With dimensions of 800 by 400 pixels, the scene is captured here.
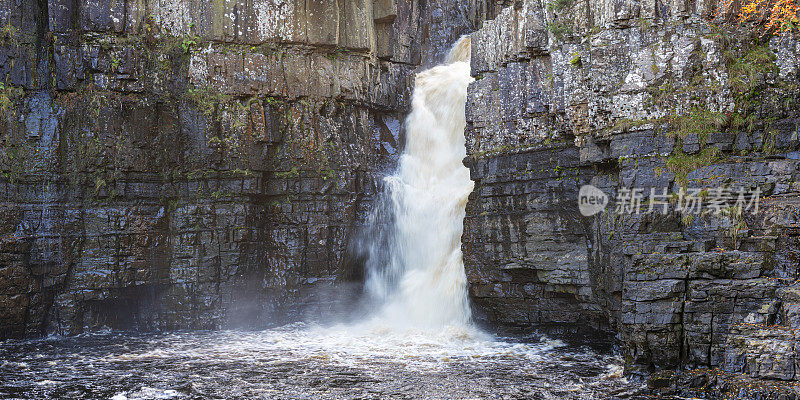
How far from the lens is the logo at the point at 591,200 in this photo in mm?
17297

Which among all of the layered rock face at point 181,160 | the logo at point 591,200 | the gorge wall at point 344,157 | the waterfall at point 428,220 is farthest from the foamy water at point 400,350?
the logo at point 591,200

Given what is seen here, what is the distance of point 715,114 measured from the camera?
15852 mm

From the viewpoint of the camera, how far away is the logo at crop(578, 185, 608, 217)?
1730 centimetres

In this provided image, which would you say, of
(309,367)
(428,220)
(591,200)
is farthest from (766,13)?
(309,367)

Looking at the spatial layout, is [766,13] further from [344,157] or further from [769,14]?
[344,157]

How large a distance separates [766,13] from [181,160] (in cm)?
1610

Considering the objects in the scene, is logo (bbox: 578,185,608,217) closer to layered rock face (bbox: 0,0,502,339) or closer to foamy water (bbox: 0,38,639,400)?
foamy water (bbox: 0,38,639,400)

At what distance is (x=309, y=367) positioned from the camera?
1636 centimetres

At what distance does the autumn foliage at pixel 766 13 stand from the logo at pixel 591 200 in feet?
15.7

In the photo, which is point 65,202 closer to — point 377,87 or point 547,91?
point 377,87

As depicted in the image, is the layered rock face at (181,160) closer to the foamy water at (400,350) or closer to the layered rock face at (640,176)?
the foamy water at (400,350)

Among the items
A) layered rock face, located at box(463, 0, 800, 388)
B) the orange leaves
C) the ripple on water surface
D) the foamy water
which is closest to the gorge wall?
layered rock face, located at box(463, 0, 800, 388)

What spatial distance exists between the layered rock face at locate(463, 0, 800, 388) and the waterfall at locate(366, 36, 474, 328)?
1211mm

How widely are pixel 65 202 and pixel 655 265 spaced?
16.1 meters
